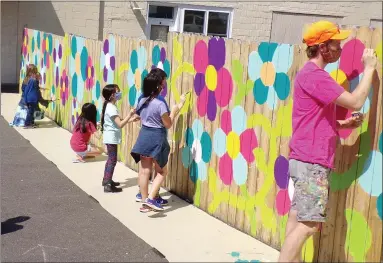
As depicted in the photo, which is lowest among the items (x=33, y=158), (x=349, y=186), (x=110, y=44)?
(x=33, y=158)

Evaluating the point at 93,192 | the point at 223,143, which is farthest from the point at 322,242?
the point at 93,192

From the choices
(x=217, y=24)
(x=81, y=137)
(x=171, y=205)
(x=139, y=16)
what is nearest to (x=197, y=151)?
(x=171, y=205)

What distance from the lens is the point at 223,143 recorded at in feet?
18.7

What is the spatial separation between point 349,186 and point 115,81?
4778mm

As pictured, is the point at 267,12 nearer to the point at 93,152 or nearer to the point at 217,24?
the point at 217,24

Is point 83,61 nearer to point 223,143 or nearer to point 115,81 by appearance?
point 115,81

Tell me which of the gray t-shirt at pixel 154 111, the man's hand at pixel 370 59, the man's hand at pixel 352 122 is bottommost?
the gray t-shirt at pixel 154 111

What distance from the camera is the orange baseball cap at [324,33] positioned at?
3924mm

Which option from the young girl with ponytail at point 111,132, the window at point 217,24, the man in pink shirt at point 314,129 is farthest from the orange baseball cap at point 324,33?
the window at point 217,24

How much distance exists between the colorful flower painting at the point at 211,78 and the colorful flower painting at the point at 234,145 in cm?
19

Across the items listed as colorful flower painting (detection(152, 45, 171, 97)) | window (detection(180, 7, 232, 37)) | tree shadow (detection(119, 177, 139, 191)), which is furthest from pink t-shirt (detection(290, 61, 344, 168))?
window (detection(180, 7, 232, 37))

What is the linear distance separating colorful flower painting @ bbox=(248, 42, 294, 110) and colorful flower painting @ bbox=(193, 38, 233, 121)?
42cm

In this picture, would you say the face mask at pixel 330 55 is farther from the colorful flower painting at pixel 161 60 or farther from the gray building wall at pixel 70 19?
the gray building wall at pixel 70 19

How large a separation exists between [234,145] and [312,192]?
64.4 inches
